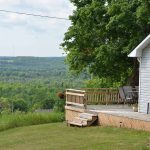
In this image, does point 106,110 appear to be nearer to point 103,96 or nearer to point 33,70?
point 103,96

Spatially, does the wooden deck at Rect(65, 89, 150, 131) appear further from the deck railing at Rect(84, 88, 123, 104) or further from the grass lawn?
the grass lawn

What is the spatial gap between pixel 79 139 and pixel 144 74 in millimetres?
6130

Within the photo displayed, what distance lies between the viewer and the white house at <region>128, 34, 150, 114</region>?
2220 cm

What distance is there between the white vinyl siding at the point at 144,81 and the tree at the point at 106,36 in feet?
8.14

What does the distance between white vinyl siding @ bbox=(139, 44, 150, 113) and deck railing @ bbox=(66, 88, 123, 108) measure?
307cm

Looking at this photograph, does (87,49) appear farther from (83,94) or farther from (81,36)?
(83,94)

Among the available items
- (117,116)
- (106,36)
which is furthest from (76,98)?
(106,36)

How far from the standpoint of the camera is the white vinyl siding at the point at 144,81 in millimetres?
22239

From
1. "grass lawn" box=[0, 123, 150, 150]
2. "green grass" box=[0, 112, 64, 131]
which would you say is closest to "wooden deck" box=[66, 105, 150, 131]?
"grass lawn" box=[0, 123, 150, 150]

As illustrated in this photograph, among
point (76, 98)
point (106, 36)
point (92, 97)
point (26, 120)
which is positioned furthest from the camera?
point (106, 36)

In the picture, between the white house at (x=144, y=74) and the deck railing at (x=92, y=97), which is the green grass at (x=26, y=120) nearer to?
the deck railing at (x=92, y=97)

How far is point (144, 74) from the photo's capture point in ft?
73.8

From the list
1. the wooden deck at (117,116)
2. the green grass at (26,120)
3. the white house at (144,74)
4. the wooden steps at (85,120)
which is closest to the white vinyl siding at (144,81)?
the white house at (144,74)

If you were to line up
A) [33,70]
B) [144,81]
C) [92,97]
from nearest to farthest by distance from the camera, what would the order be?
[144,81] → [92,97] → [33,70]
